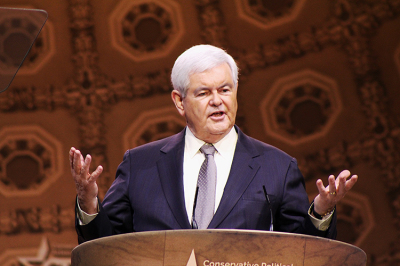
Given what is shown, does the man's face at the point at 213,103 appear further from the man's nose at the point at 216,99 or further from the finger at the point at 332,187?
the finger at the point at 332,187

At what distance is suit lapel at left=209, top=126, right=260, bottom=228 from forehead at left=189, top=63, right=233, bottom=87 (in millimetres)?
208

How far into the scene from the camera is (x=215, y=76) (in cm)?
188

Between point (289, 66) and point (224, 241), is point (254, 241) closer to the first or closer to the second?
point (224, 241)

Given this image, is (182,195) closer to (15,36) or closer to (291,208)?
(291,208)

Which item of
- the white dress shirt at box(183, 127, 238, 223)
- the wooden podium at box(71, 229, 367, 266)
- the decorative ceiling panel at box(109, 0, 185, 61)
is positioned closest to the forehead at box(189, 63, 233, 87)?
the white dress shirt at box(183, 127, 238, 223)

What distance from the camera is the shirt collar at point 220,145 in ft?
6.20

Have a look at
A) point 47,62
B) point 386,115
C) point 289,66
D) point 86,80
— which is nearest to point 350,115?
point 386,115

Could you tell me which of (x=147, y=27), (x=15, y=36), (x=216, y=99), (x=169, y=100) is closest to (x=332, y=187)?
(x=216, y=99)

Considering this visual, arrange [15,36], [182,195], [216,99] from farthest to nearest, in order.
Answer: [216,99], [182,195], [15,36]

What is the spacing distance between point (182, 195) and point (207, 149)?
0.68 ft

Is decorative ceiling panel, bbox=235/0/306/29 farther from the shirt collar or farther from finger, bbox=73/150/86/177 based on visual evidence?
finger, bbox=73/150/86/177

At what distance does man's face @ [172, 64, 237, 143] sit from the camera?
Answer: 6.15ft

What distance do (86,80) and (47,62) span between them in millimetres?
283

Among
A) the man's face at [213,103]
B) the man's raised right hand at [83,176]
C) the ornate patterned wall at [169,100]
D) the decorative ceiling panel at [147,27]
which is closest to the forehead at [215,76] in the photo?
the man's face at [213,103]
